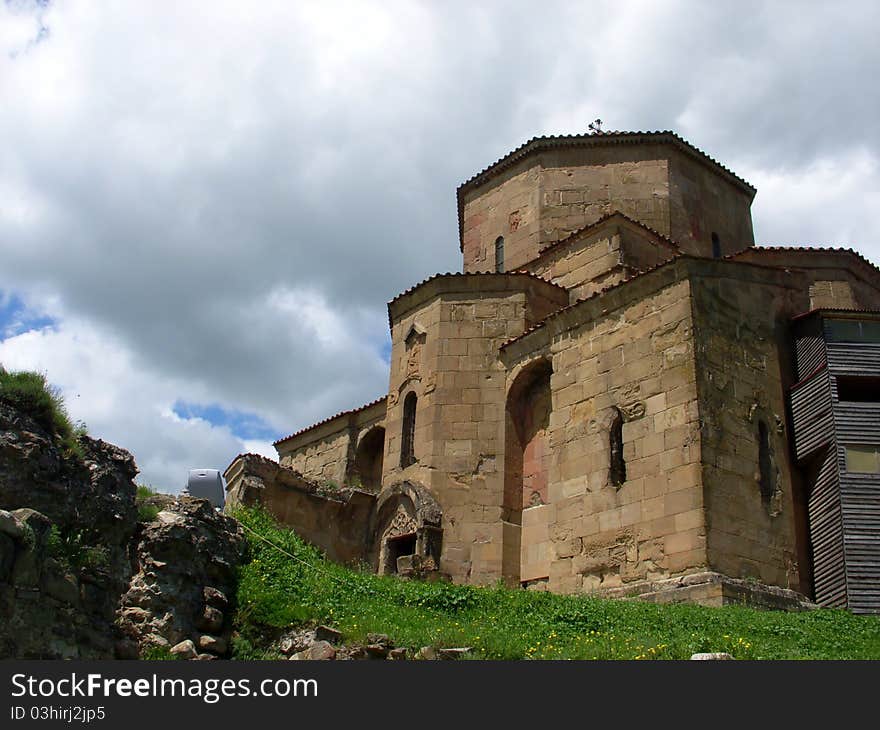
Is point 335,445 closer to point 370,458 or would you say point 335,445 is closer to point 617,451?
point 370,458

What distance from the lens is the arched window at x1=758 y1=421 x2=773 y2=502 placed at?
15.4 m

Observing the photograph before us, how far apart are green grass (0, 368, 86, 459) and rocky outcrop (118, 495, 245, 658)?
2.26 metres

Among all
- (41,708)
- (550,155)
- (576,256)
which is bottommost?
(41,708)

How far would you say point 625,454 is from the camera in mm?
15859

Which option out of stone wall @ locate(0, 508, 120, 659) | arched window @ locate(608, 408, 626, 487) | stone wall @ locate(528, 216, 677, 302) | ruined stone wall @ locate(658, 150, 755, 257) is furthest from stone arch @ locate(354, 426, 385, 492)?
stone wall @ locate(0, 508, 120, 659)

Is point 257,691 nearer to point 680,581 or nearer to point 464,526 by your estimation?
point 680,581

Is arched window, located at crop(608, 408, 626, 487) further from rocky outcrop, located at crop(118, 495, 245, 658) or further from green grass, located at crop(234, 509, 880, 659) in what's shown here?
rocky outcrop, located at crop(118, 495, 245, 658)

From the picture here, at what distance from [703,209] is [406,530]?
35.5ft

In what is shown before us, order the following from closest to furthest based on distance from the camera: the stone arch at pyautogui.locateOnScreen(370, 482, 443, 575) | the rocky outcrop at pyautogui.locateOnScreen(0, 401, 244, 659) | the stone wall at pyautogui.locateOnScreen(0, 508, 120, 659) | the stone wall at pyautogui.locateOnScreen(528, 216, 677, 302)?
the stone wall at pyautogui.locateOnScreen(0, 508, 120, 659) → the rocky outcrop at pyautogui.locateOnScreen(0, 401, 244, 659) → the stone arch at pyautogui.locateOnScreen(370, 482, 443, 575) → the stone wall at pyautogui.locateOnScreen(528, 216, 677, 302)

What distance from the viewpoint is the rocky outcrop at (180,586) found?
33.5 feet

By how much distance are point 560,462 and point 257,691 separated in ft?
37.6

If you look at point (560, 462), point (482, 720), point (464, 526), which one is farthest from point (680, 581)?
point (482, 720)

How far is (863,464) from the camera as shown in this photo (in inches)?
607

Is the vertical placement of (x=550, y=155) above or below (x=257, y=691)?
above
